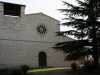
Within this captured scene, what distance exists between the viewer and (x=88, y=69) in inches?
534

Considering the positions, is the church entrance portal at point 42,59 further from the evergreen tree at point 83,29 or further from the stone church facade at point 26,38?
the evergreen tree at point 83,29

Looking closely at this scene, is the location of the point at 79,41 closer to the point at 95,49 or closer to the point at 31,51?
the point at 95,49

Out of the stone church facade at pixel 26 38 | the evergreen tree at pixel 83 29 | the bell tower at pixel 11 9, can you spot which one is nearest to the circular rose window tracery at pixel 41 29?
the stone church facade at pixel 26 38

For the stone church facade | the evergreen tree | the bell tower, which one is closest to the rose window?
the stone church facade

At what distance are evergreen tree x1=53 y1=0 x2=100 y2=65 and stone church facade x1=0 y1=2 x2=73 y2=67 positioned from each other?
8993 millimetres

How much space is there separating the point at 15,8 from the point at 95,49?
51.4 feet

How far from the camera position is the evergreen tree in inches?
588

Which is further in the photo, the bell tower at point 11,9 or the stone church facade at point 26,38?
the bell tower at point 11,9

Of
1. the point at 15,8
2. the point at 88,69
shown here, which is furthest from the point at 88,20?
the point at 15,8

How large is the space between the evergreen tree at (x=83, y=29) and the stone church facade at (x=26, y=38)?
8.99m

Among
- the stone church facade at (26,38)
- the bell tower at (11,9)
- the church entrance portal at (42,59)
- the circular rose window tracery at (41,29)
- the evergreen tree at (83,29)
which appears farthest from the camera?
the circular rose window tracery at (41,29)

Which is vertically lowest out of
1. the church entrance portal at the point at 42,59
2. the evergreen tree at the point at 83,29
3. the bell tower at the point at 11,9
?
the church entrance portal at the point at 42,59

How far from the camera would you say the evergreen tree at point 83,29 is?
1494cm

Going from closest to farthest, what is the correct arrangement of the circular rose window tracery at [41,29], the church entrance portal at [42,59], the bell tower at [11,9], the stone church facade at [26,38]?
1. the stone church facade at [26,38]
2. the bell tower at [11,9]
3. the church entrance portal at [42,59]
4. the circular rose window tracery at [41,29]
